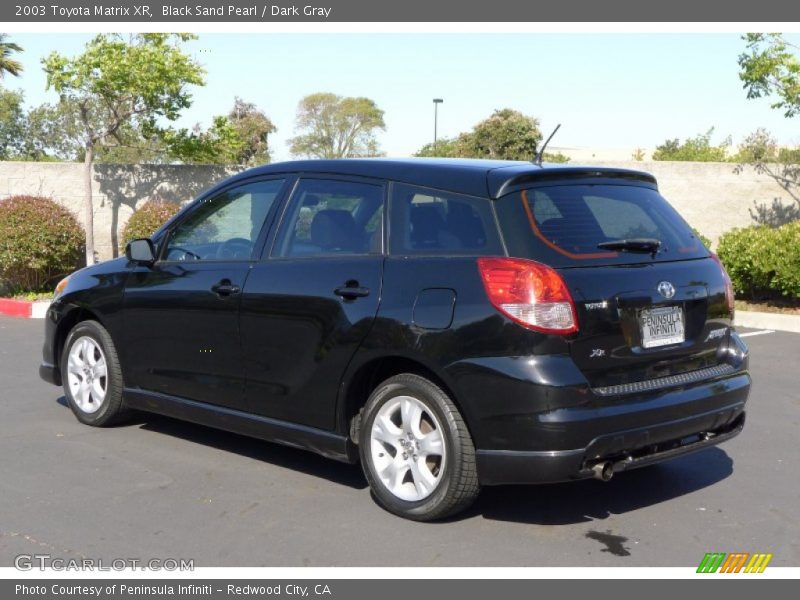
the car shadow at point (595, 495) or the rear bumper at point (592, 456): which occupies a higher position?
the rear bumper at point (592, 456)

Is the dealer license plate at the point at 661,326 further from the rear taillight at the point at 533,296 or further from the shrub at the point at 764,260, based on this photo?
the shrub at the point at 764,260

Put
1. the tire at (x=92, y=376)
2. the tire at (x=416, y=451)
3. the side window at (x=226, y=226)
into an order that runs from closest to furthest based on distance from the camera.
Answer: the tire at (x=416, y=451) < the side window at (x=226, y=226) < the tire at (x=92, y=376)

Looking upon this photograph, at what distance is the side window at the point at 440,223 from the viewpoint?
484cm

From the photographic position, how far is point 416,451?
16.3 ft

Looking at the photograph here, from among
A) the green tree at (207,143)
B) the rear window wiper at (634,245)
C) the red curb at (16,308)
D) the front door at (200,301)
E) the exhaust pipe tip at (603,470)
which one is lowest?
the red curb at (16,308)

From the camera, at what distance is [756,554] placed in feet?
15.1

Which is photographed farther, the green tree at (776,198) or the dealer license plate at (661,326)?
the green tree at (776,198)

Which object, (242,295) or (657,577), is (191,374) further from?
(657,577)

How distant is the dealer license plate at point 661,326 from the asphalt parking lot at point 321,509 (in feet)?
3.05

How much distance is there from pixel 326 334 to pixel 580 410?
1460mm

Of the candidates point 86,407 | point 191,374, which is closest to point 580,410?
point 191,374

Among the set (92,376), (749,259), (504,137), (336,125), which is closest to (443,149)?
(504,137)

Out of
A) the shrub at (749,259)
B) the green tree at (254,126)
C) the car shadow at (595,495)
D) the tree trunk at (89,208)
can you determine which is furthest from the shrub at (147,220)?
the green tree at (254,126)

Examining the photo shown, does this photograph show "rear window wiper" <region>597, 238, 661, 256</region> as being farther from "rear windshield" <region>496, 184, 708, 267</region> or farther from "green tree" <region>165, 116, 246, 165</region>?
"green tree" <region>165, 116, 246, 165</region>
